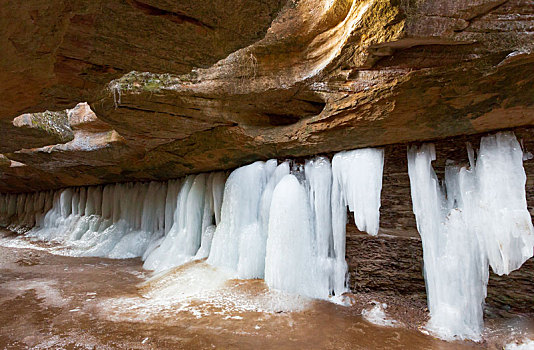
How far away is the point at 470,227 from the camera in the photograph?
3.54 metres

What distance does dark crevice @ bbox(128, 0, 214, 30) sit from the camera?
6.44ft

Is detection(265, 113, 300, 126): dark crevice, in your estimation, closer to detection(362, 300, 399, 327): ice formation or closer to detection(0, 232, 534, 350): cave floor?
detection(0, 232, 534, 350): cave floor

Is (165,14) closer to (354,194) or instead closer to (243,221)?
(354,194)

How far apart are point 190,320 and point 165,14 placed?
10.4 ft

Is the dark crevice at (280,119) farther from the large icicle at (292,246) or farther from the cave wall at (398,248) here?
the cave wall at (398,248)

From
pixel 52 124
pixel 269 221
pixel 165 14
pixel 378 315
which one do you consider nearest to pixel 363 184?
pixel 269 221

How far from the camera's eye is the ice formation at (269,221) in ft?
14.7

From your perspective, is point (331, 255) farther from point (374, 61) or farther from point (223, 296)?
point (374, 61)

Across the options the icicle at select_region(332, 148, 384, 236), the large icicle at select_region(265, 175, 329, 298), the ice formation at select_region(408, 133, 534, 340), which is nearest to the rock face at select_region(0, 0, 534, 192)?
the icicle at select_region(332, 148, 384, 236)

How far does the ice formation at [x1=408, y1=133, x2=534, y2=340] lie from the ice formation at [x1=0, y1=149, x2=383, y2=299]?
0.69 metres

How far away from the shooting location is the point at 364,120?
150 inches

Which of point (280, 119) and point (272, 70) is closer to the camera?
point (272, 70)

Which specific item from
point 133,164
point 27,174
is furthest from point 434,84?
point 27,174

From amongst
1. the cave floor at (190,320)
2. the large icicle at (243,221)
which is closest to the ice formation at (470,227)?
the cave floor at (190,320)
